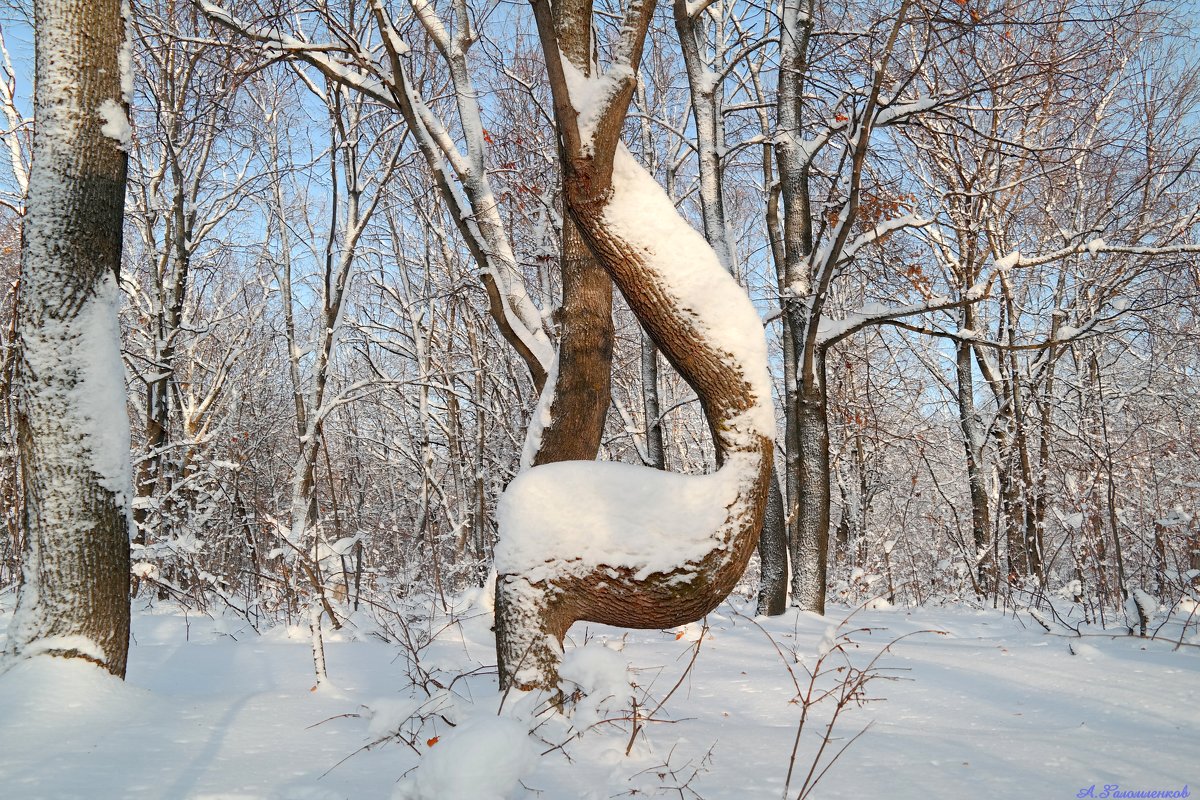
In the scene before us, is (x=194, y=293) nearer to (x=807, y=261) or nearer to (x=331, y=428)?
(x=331, y=428)

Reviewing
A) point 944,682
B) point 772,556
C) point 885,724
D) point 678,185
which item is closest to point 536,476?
point 885,724

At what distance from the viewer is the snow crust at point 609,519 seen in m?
2.71

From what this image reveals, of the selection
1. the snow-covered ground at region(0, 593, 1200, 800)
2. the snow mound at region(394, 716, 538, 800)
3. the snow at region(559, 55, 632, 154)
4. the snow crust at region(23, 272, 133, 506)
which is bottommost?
the snow-covered ground at region(0, 593, 1200, 800)

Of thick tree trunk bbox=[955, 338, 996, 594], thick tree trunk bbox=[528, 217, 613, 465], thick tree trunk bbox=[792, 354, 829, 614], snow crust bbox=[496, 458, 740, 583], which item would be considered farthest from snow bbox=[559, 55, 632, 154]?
thick tree trunk bbox=[955, 338, 996, 594]

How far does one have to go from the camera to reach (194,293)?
1727 centimetres

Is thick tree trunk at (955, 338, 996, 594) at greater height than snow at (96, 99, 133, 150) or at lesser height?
lesser

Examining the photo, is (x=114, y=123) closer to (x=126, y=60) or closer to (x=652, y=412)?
(x=126, y=60)

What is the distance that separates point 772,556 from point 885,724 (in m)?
4.12

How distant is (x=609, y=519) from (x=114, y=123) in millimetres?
3062

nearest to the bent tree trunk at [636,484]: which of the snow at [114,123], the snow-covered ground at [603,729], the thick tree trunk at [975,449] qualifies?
the snow-covered ground at [603,729]

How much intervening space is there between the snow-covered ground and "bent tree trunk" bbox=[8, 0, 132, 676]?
27 cm

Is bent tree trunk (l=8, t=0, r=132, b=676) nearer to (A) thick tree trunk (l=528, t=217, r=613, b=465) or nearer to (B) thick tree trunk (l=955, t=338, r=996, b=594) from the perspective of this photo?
(A) thick tree trunk (l=528, t=217, r=613, b=465)

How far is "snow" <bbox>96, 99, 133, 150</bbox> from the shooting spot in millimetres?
3475

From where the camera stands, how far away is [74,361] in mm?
3287
